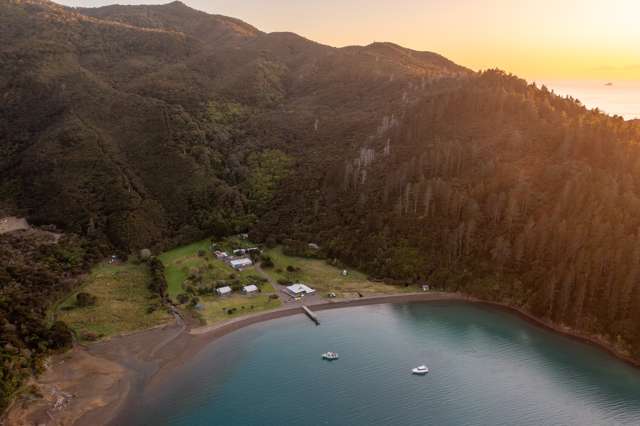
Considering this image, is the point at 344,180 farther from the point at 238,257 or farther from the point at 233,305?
the point at 233,305

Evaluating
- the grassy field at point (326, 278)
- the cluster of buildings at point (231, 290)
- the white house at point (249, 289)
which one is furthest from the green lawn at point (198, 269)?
the grassy field at point (326, 278)

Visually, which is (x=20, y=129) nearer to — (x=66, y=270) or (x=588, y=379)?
(x=66, y=270)

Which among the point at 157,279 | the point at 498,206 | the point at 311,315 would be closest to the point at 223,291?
the point at 157,279

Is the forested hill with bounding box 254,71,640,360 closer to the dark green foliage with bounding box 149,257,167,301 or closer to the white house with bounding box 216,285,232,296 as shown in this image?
the white house with bounding box 216,285,232,296

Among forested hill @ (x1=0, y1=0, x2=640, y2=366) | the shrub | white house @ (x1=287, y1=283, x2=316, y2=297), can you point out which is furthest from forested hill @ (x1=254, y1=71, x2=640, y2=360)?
the shrub

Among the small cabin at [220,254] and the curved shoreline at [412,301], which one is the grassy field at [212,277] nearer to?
the small cabin at [220,254]

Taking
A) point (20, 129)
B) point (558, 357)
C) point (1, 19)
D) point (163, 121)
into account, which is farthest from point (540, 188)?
point (1, 19)
